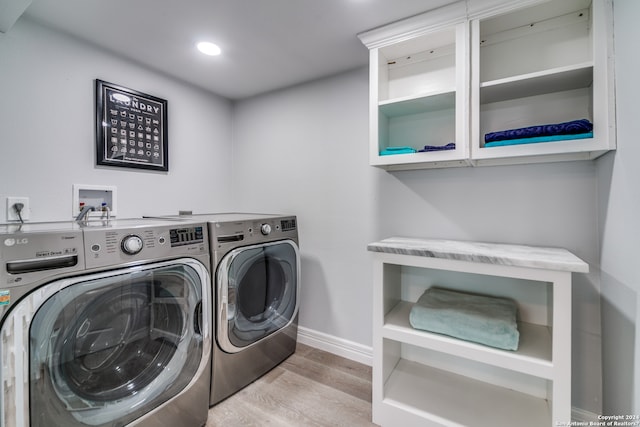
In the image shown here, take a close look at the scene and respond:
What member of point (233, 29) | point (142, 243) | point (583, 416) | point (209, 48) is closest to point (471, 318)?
point (583, 416)

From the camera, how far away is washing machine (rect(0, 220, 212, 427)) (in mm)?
873

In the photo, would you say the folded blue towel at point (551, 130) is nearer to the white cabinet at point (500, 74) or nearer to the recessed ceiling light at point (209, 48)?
the white cabinet at point (500, 74)

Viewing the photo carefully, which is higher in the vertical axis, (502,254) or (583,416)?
(502,254)

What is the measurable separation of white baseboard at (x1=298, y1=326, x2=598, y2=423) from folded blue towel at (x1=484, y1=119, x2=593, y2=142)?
157 cm

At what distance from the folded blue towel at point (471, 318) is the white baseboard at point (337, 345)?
2.49ft

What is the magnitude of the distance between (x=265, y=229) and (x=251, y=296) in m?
0.43

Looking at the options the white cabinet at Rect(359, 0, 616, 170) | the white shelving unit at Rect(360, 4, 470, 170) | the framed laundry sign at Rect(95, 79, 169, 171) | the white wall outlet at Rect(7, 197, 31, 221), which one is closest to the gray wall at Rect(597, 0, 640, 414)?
the white cabinet at Rect(359, 0, 616, 170)

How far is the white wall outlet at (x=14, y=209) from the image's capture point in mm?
1399

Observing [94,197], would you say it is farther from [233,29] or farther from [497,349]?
[497,349]

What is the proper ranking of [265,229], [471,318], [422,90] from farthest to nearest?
[265,229]
[422,90]
[471,318]

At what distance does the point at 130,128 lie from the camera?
72.7 inches

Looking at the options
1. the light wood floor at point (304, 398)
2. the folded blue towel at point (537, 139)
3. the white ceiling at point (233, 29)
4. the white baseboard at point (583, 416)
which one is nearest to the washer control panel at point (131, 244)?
the light wood floor at point (304, 398)

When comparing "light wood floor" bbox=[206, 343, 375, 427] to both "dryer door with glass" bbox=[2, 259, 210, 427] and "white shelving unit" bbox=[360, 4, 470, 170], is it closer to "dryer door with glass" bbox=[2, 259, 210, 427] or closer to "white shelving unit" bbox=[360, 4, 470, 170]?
"dryer door with glass" bbox=[2, 259, 210, 427]

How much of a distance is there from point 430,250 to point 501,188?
619mm
